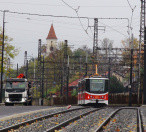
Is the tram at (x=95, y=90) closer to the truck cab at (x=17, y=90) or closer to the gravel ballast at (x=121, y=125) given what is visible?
the truck cab at (x=17, y=90)

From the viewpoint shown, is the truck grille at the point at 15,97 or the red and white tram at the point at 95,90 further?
the truck grille at the point at 15,97

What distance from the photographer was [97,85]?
41188 mm

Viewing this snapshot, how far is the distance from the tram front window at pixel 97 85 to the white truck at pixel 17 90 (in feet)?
21.4

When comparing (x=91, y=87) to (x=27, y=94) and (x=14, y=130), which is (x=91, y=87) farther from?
(x=14, y=130)

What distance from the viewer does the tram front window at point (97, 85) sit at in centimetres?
4094

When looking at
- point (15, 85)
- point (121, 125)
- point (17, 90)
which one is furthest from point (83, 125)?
point (17, 90)

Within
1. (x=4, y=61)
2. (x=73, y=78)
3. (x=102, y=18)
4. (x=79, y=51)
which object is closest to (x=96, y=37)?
(x=4, y=61)

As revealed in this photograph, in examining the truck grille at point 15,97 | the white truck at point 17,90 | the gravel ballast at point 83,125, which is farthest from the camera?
the truck grille at point 15,97

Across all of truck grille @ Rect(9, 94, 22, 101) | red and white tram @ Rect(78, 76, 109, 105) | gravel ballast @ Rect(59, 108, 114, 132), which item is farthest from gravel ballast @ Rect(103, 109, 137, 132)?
truck grille @ Rect(9, 94, 22, 101)

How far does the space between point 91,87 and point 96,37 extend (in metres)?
16.9

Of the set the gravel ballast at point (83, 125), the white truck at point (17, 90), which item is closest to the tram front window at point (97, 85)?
the white truck at point (17, 90)

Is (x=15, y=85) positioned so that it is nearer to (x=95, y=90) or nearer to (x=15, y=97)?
(x=15, y=97)

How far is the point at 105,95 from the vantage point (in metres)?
41.2

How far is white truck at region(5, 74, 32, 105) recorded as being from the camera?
41.6 meters
